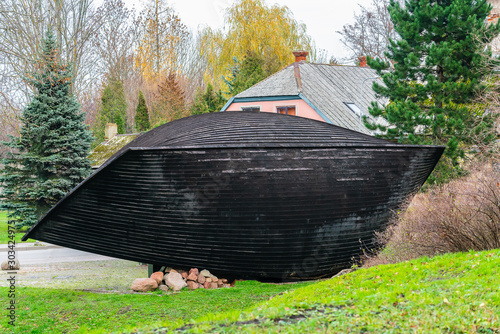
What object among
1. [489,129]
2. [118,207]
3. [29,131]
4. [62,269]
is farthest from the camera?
[29,131]

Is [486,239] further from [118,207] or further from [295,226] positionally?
[118,207]

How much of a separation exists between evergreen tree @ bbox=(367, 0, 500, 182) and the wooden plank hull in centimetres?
471

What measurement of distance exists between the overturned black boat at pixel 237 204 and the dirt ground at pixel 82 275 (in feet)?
3.68

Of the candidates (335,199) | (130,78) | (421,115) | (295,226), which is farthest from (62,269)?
(130,78)

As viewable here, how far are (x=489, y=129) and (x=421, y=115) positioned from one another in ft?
6.27

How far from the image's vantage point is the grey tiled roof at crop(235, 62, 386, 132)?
19.0m

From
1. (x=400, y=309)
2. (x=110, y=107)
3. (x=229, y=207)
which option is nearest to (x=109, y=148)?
(x=110, y=107)

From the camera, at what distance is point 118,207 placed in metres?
8.95

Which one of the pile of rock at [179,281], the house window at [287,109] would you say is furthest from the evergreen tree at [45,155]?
the pile of rock at [179,281]

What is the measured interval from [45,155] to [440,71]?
45.7 feet

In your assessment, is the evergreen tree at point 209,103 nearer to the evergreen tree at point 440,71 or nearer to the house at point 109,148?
the house at point 109,148

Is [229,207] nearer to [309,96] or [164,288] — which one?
[164,288]

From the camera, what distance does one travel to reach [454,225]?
26.4ft

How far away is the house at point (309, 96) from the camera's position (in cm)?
1881
